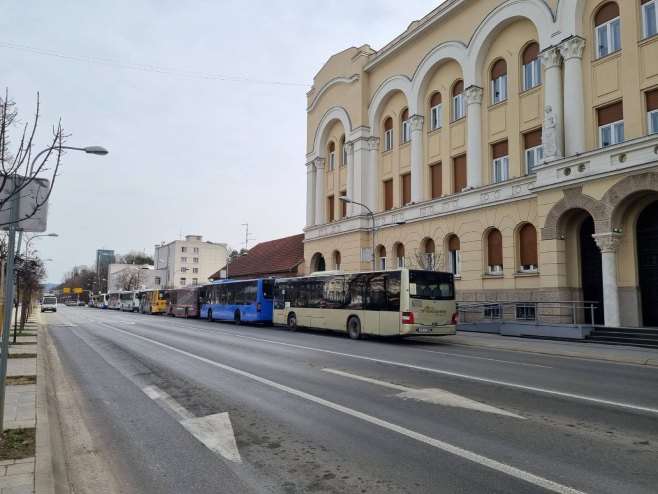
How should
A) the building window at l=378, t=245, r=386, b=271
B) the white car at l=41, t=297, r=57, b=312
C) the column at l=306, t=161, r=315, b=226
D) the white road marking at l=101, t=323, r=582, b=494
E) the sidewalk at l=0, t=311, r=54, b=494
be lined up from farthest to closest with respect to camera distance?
the white car at l=41, t=297, r=57, b=312, the column at l=306, t=161, r=315, b=226, the building window at l=378, t=245, r=386, b=271, the white road marking at l=101, t=323, r=582, b=494, the sidewalk at l=0, t=311, r=54, b=494

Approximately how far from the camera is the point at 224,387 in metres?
9.27

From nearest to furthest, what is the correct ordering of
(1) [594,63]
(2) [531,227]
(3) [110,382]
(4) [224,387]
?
(4) [224,387] → (3) [110,382] → (1) [594,63] → (2) [531,227]

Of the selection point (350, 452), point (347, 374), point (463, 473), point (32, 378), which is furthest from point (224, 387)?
point (463, 473)

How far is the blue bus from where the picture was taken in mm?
29906

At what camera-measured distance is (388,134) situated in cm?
3378

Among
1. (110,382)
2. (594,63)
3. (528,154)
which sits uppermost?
(594,63)

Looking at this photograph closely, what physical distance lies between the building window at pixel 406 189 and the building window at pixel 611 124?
12338mm

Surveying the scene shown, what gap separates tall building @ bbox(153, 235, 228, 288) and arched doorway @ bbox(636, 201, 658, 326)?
4112 inches

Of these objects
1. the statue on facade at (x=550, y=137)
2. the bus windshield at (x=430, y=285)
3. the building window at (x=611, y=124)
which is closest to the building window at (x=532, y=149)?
the statue on facade at (x=550, y=137)

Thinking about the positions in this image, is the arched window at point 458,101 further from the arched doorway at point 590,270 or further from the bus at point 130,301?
the bus at point 130,301

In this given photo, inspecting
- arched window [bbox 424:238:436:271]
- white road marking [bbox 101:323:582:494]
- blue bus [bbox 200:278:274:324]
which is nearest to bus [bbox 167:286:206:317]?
blue bus [bbox 200:278:274:324]

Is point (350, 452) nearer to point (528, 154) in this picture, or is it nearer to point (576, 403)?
point (576, 403)

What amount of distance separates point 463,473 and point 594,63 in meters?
21.0

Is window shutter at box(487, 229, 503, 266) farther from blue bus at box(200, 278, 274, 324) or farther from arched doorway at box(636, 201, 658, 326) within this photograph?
blue bus at box(200, 278, 274, 324)
